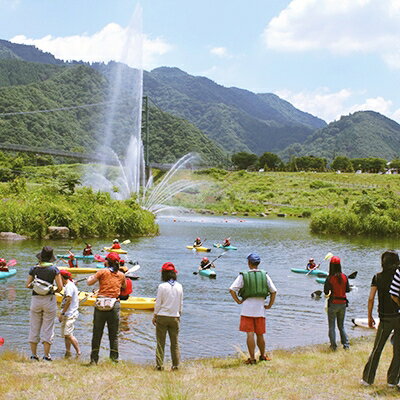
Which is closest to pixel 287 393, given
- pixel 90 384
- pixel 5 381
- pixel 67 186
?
pixel 90 384

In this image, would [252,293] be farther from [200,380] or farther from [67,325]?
[67,325]

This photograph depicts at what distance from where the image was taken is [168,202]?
7844 centimetres

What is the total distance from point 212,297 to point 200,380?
35.7 ft

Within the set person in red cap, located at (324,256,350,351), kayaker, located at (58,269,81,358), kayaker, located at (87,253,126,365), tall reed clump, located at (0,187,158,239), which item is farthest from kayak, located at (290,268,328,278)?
kayaker, located at (87,253,126,365)

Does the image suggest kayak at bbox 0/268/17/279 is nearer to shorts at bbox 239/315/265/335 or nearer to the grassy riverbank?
the grassy riverbank

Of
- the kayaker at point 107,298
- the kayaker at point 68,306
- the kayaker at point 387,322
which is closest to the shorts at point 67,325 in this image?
the kayaker at point 68,306

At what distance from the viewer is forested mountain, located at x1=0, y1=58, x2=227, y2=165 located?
13112 centimetres

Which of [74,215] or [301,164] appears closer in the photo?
[74,215]

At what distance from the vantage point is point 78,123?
15312 centimetres

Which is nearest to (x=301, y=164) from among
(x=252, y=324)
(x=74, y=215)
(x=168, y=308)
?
(x=74, y=215)

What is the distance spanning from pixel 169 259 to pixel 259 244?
1079 cm

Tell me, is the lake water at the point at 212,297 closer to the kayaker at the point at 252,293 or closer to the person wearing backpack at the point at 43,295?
the person wearing backpack at the point at 43,295

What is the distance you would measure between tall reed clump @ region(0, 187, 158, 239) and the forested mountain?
8284 centimetres

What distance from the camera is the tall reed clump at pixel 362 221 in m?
46.1
